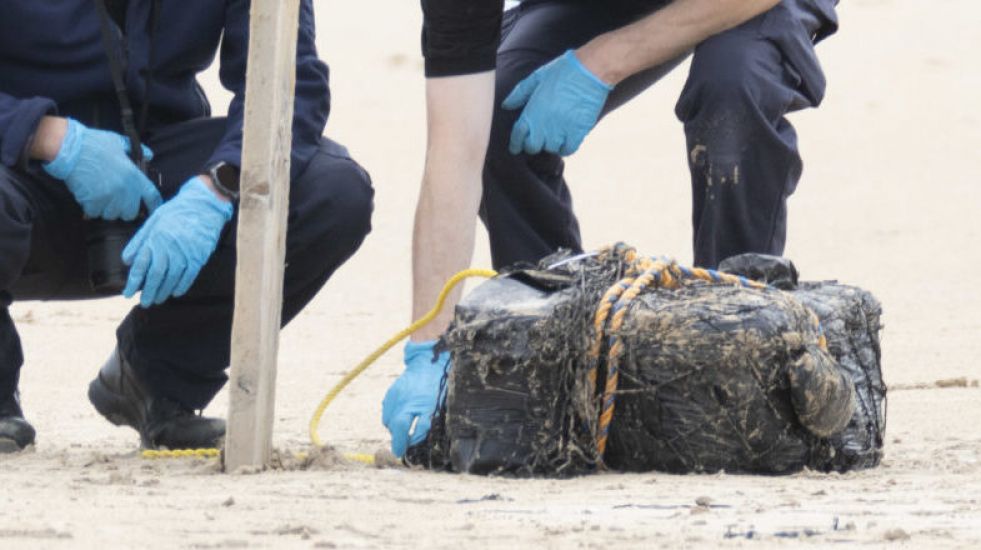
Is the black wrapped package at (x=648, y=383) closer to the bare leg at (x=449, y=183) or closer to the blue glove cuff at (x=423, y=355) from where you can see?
the blue glove cuff at (x=423, y=355)

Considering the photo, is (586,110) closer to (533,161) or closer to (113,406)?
(533,161)

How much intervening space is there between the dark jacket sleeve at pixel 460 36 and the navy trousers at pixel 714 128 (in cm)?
34

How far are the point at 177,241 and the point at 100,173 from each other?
215 mm

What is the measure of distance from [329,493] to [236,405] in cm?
29

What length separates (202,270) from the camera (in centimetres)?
370

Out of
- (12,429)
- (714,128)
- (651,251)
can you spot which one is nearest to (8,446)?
(12,429)

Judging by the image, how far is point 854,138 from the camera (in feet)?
34.7

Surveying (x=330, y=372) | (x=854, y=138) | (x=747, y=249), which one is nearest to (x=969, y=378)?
(x=747, y=249)

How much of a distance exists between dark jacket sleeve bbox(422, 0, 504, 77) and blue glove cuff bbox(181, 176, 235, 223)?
53 cm

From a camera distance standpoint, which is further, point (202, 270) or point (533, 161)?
point (533, 161)

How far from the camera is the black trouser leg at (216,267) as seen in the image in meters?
3.68

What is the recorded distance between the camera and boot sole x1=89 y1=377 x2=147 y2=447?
3895 mm

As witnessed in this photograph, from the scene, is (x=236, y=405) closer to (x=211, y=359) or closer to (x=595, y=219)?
(x=211, y=359)

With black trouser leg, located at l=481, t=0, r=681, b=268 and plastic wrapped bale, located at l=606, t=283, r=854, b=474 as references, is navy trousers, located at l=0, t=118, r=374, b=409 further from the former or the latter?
plastic wrapped bale, located at l=606, t=283, r=854, b=474
